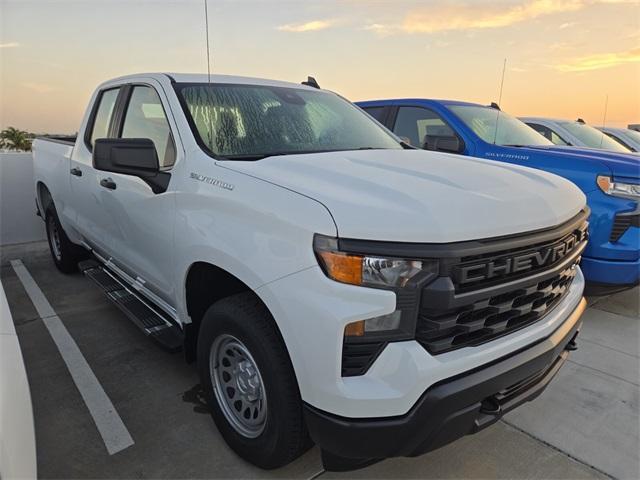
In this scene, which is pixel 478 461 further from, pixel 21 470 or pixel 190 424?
pixel 21 470

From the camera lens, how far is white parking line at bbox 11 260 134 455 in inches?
99.7

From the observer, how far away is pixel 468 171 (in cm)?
233

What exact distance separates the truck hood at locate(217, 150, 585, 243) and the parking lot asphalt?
4.18 ft

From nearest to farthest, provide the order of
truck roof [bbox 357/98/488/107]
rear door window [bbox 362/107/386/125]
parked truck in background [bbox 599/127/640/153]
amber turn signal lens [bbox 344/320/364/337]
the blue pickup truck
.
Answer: amber turn signal lens [bbox 344/320/364/337] → the blue pickup truck → truck roof [bbox 357/98/488/107] → rear door window [bbox 362/107/386/125] → parked truck in background [bbox 599/127/640/153]

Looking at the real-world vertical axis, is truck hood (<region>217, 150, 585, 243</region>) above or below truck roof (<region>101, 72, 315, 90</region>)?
below

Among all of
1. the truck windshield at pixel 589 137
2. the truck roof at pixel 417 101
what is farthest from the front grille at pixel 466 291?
the truck windshield at pixel 589 137

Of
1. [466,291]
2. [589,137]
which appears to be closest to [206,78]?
[466,291]

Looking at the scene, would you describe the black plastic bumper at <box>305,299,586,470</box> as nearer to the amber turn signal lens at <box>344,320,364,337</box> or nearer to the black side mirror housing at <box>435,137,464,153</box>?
the amber turn signal lens at <box>344,320,364,337</box>

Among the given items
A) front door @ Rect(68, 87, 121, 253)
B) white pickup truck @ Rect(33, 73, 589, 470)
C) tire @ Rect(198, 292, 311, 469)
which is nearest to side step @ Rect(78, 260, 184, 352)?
white pickup truck @ Rect(33, 73, 589, 470)

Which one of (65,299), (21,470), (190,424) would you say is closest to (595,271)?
(190,424)

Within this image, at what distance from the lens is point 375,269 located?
1.67 metres

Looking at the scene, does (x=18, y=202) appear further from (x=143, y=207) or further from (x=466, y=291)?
(x=466, y=291)

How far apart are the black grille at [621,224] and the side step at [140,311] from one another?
3.51 metres

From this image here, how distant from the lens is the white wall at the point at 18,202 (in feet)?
20.1
